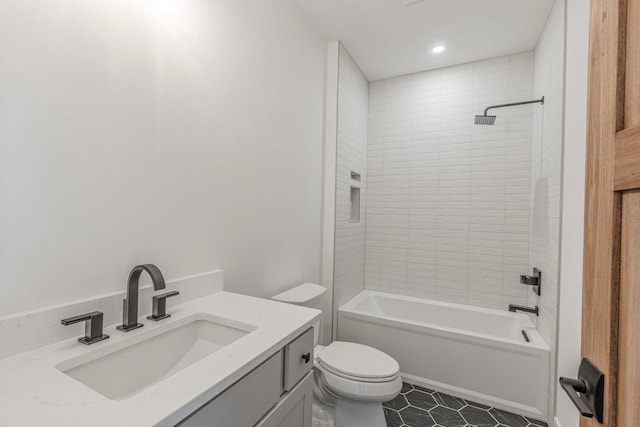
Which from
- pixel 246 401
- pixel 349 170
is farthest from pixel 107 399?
pixel 349 170

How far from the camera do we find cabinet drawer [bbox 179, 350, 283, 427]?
65 centimetres

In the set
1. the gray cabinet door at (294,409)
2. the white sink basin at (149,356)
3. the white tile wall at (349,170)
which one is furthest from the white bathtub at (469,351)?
the white sink basin at (149,356)

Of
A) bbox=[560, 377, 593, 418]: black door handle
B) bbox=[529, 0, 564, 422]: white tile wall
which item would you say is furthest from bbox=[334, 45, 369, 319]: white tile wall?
bbox=[560, 377, 593, 418]: black door handle

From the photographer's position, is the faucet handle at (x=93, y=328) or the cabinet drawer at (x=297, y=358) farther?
the cabinet drawer at (x=297, y=358)

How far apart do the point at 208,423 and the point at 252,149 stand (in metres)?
1.25

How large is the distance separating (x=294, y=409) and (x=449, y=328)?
5.26 feet

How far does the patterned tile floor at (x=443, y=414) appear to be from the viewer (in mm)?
1811

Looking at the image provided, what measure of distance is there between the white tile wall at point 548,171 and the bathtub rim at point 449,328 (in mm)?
71

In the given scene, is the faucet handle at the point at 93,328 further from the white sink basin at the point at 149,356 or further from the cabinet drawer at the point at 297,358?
the cabinet drawer at the point at 297,358

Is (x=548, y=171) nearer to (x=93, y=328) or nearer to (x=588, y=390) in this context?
(x=588, y=390)

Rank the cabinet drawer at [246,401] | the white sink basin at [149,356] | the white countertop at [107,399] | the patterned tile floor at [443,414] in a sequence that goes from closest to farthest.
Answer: the white countertop at [107,399], the cabinet drawer at [246,401], the white sink basin at [149,356], the patterned tile floor at [443,414]

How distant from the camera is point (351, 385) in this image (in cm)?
151

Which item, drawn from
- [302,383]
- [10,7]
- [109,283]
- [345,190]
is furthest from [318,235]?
[10,7]

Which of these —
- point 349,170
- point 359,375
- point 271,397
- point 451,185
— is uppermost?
point 349,170
